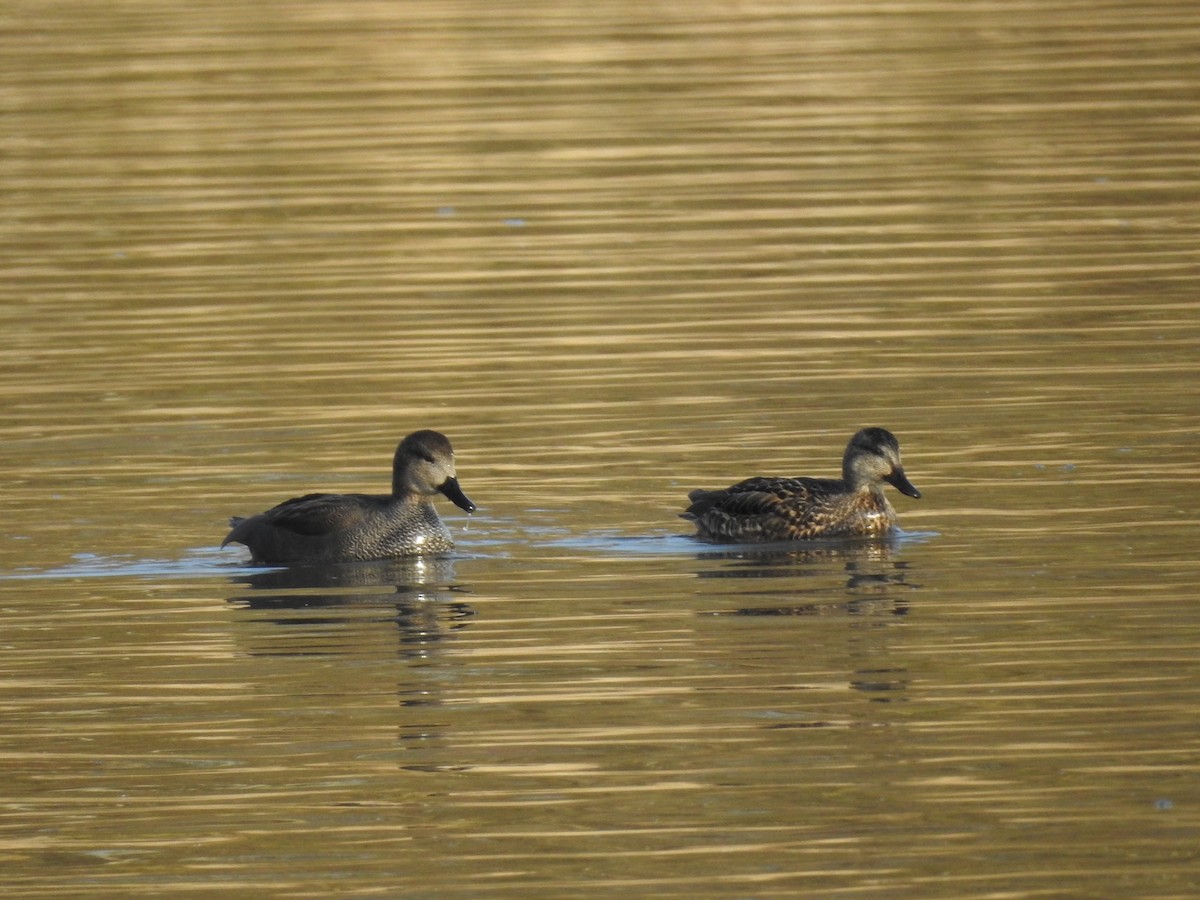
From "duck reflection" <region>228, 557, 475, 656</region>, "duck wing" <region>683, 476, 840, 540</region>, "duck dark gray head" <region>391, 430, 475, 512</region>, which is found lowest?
"duck reflection" <region>228, 557, 475, 656</region>

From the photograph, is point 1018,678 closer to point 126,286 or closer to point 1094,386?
point 1094,386

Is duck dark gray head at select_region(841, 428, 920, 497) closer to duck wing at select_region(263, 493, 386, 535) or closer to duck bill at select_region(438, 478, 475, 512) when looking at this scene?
duck bill at select_region(438, 478, 475, 512)

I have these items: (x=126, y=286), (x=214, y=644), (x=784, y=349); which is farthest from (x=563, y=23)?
(x=214, y=644)

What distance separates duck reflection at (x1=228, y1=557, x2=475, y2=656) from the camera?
12492mm

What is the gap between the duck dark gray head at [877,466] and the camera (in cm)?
1435

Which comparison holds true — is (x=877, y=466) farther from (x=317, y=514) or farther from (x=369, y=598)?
(x=317, y=514)

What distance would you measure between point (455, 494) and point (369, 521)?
0.48 m

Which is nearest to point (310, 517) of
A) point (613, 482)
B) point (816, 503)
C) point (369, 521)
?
point (369, 521)

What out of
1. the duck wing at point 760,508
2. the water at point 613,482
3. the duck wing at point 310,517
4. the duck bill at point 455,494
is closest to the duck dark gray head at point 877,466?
the duck wing at point 760,508

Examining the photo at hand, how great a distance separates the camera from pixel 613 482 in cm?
1510

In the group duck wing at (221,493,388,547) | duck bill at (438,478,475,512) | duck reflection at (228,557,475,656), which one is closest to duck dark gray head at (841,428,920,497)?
duck bill at (438,478,475,512)

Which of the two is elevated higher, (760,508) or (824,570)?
(760,508)

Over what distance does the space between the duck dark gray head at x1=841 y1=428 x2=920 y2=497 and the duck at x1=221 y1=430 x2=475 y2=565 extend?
2.03m

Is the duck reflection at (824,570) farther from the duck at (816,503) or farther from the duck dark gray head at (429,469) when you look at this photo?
the duck dark gray head at (429,469)
